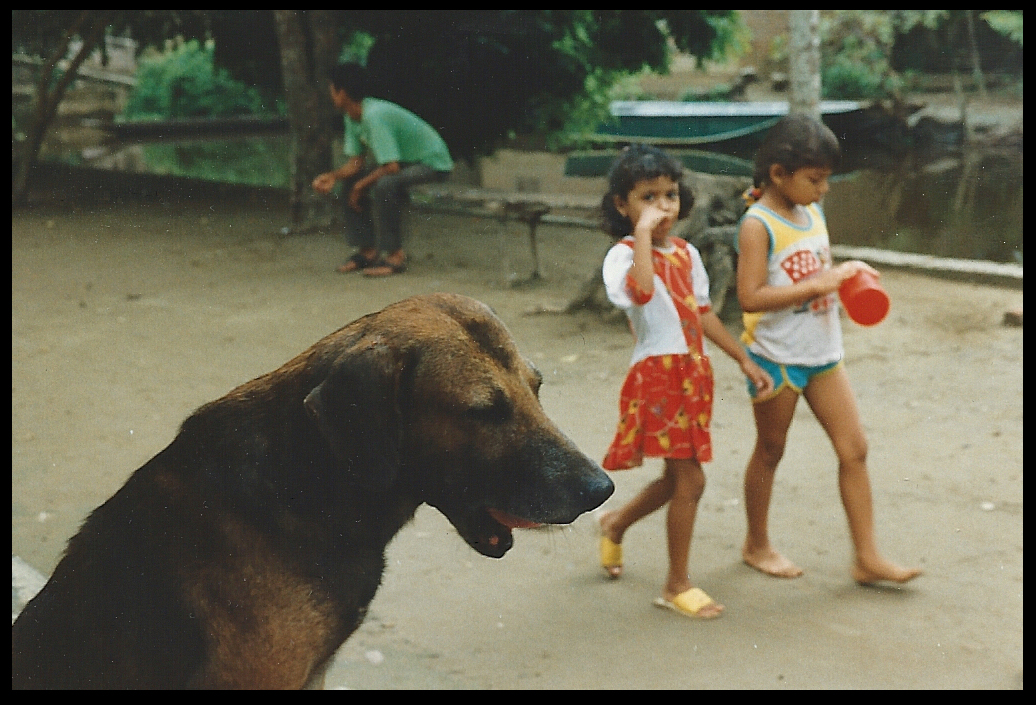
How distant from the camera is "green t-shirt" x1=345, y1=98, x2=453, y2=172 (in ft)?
6.10

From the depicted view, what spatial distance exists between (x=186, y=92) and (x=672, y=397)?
2234 centimetres

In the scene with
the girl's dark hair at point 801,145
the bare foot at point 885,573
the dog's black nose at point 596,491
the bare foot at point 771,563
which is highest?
the girl's dark hair at point 801,145

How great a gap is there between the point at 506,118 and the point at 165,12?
3.60 meters

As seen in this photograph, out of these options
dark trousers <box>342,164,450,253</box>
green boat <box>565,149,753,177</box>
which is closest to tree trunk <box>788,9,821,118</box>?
green boat <box>565,149,753,177</box>

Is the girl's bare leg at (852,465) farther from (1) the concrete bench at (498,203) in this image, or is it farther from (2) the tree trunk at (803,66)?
(2) the tree trunk at (803,66)

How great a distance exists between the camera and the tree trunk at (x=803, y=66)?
7121 millimetres

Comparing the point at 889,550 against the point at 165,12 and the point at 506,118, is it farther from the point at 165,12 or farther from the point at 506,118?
the point at 165,12

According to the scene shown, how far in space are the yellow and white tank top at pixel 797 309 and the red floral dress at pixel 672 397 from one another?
31 centimetres

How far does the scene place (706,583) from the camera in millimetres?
3850

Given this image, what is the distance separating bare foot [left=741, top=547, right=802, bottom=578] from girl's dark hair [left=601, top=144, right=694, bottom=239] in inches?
50.3

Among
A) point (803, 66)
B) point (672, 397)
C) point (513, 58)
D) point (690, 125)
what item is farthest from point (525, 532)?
point (690, 125)

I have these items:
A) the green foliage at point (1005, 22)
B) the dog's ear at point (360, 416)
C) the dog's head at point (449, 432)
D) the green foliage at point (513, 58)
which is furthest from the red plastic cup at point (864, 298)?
the green foliage at point (1005, 22)

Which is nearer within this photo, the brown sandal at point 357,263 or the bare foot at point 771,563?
the brown sandal at point 357,263
